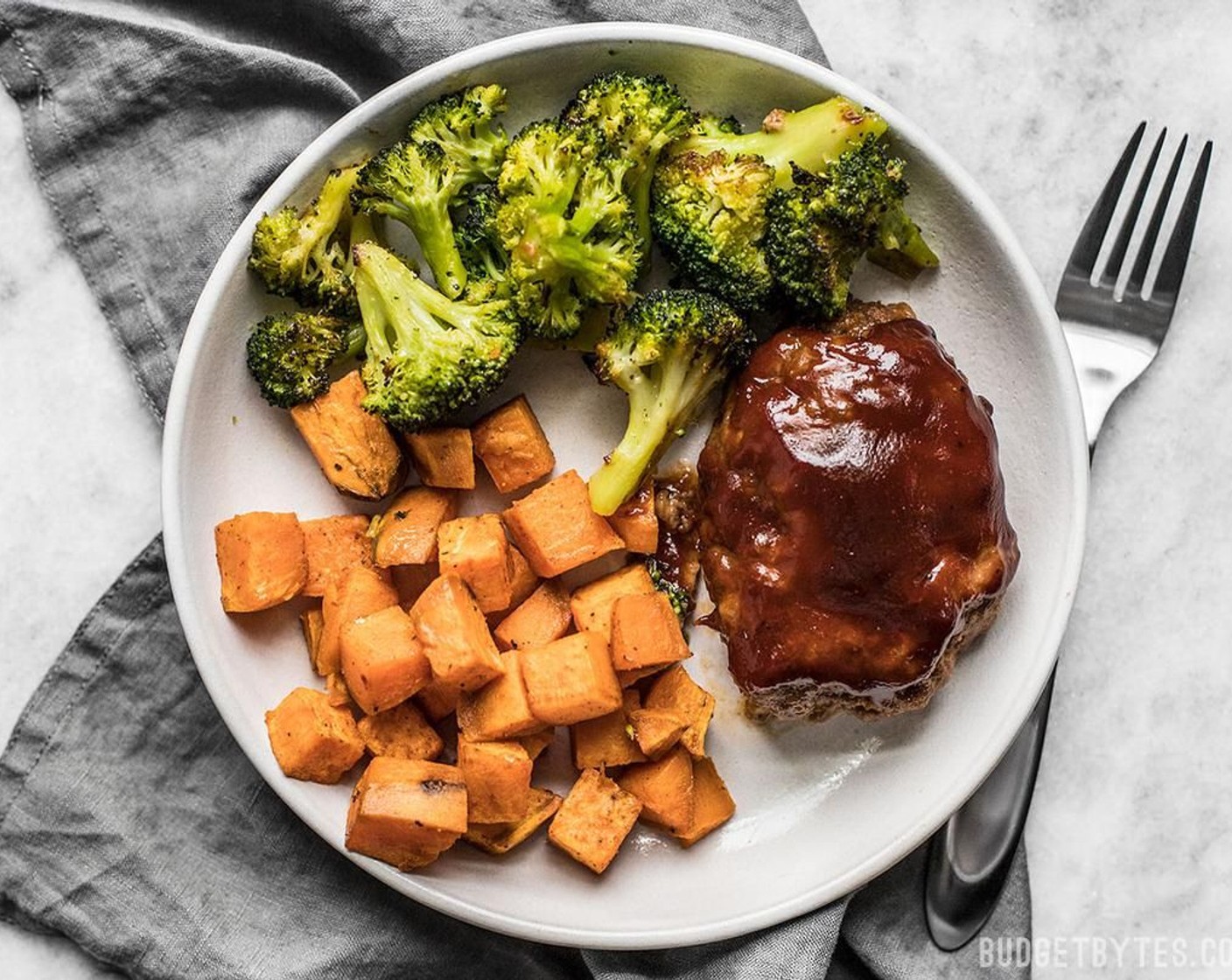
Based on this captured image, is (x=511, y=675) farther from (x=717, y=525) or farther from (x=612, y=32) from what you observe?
(x=612, y=32)

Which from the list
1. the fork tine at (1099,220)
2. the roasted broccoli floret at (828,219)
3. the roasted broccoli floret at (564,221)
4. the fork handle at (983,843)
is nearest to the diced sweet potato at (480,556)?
the roasted broccoli floret at (564,221)

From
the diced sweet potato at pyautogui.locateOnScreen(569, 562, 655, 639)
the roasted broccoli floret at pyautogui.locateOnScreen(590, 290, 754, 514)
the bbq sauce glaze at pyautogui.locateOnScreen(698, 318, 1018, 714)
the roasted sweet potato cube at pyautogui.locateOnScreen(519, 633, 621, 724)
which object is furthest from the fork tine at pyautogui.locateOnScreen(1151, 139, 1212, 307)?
the roasted sweet potato cube at pyautogui.locateOnScreen(519, 633, 621, 724)

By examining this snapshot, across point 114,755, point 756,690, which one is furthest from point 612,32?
point 114,755

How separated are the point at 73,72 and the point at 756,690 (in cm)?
279

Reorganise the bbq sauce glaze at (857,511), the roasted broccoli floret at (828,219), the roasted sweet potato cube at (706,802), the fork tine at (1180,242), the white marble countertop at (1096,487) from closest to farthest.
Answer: the bbq sauce glaze at (857,511) < the roasted broccoli floret at (828,219) < the roasted sweet potato cube at (706,802) < the fork tine at (1180,242) < the white marble countertop at (1096,487)

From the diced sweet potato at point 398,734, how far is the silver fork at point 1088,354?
1634mm

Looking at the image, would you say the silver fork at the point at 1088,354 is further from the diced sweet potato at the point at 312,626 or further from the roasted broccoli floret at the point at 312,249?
Result: the roasted broccoli floret at the point at 312,249

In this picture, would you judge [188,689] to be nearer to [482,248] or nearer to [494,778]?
[494,778]

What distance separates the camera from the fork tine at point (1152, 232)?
3.79 metres

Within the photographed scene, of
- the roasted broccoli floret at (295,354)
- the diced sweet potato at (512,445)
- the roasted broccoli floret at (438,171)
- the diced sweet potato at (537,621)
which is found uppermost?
the roasted broccoli floret at (438,171)

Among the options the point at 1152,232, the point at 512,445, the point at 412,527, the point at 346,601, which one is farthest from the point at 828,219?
the point at 346,601

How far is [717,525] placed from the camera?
→ 3400 mm

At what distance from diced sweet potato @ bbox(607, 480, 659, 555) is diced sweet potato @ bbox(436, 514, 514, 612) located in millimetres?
336

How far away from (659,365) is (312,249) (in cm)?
104
